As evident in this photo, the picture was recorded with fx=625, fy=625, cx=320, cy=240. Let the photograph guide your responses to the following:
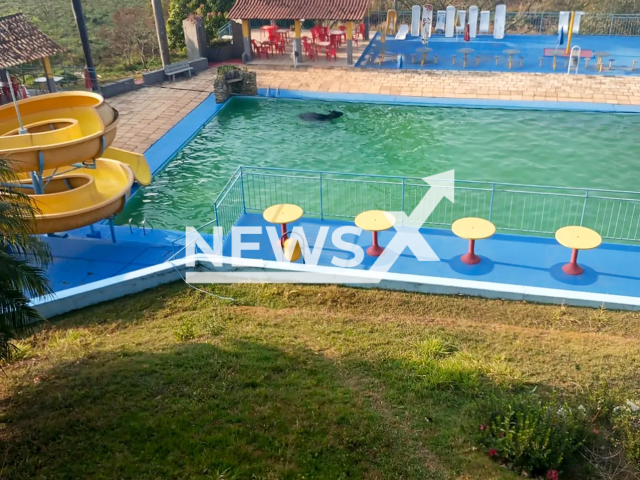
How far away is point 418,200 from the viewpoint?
16562 mm

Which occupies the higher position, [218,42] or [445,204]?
[218,42]

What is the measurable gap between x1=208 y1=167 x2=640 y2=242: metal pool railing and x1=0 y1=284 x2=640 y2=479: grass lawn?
3781 millimetres

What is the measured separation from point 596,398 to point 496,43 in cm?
2828

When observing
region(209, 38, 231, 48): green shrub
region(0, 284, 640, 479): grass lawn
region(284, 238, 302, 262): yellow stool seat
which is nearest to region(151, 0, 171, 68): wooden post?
region(209, 38, 231, 48): green shrub

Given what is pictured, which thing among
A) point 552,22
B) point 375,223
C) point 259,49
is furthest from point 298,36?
point 375,223

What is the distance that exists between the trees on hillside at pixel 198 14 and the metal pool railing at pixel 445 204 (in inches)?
621

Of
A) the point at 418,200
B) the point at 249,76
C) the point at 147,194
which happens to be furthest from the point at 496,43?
the point at 147,194

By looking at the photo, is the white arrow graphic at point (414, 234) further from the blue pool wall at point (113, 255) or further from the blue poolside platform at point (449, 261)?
the blue pool wall at point (113, 255)

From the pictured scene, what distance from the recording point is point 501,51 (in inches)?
1240

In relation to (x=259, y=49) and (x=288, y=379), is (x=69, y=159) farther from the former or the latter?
(x=259, y=49)

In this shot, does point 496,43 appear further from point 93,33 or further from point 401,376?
point 401,376

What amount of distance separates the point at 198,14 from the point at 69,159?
19714 mm

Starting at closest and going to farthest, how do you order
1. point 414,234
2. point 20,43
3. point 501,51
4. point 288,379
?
1. point 288,379
2. point 414,234
3. point 20,43
4. point 501,51

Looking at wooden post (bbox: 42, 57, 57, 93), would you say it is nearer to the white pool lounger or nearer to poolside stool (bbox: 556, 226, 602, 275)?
the white pool lounger
